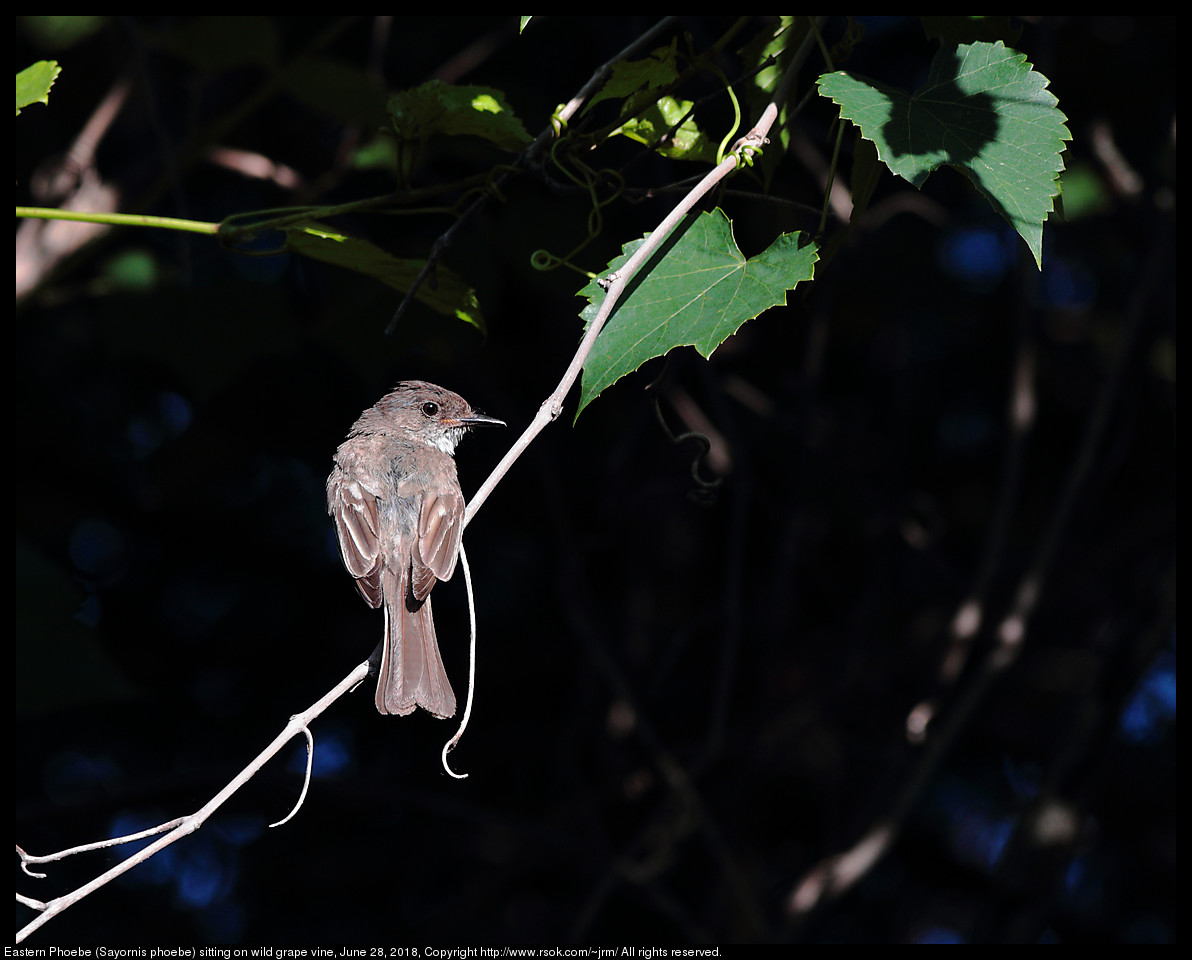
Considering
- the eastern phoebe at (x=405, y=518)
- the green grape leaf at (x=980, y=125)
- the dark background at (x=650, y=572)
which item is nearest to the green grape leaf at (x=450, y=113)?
the green grape leaf at (x=980, y=125)

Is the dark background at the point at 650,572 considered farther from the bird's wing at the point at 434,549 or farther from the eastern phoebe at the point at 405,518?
the bird's wing at the point at 434,549

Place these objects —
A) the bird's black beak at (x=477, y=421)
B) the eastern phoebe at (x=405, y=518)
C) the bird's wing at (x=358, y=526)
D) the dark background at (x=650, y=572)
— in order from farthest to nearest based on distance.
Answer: the dark background at (x=650, y=572) → the bird's black beak at (x=477, y=421) → the bird's wing at (x=358, y=526) → the eastern phoebe at (x=405, y=518)

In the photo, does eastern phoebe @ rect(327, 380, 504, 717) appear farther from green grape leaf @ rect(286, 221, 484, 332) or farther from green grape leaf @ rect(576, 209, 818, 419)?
green grape leaf @ rect(576, 209, 818, 419)

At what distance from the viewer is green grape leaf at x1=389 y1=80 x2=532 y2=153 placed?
2.30m

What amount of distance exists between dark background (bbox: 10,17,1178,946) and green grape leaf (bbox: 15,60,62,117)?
1.78m

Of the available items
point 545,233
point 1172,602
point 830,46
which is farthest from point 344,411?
point 1172,602

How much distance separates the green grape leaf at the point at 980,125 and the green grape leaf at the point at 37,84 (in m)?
1.66

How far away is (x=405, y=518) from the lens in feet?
10.5

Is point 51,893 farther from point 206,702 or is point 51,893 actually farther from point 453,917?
point 453,917

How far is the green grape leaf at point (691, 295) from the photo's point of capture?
203 cm

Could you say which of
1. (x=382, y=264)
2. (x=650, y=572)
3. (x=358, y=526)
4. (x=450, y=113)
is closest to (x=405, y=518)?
(x=358, y=526)

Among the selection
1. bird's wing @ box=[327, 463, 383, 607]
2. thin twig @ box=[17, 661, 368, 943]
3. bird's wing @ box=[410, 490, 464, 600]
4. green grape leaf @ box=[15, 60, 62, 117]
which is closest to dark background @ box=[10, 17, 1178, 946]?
bird's wing @ box=[327, 463, 383, 607]

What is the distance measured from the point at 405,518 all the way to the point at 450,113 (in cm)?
129

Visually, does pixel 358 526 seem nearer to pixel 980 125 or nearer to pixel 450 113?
pixel 450 113
